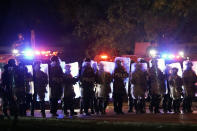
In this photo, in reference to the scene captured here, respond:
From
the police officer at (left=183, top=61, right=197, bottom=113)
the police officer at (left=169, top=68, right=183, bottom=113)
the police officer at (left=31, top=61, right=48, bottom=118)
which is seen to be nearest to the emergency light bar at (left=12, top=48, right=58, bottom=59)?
the police officer at (left=31, top=61, right=48, bottom=118)

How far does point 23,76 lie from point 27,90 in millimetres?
698

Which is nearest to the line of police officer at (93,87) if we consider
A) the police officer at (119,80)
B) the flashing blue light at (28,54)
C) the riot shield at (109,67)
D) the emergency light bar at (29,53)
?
the police officer at (119,80)

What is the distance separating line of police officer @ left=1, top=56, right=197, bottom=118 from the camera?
16297mm

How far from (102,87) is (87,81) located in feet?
3.44

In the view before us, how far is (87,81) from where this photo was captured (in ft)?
54.7

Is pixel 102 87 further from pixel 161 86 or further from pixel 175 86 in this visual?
pixel 175 86

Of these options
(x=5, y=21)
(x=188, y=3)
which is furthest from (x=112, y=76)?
(x=5, y=21)

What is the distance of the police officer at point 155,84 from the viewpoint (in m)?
17.7

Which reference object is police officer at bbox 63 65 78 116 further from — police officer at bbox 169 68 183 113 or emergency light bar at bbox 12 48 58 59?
emergency light bar at bbox 12 48 58 59

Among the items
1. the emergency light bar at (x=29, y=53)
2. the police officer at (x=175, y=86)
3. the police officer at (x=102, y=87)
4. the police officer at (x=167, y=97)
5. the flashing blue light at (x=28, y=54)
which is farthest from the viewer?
the emergency light bar at (x=29, y=53)

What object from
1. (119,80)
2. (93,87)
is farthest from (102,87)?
(119,80)

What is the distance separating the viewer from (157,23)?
96.1ft

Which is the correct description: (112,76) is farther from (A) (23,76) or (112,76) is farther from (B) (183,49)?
(B) (183,49)

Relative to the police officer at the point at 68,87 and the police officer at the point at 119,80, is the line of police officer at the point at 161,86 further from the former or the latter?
the police officer at the point at 68,87
